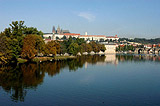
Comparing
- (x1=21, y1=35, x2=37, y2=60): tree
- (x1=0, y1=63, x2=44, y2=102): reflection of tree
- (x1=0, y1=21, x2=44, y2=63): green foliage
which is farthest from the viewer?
(x1=21, y1=35, x2=37, y2=60): tree

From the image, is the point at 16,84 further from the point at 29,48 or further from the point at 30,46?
the point at 30,46

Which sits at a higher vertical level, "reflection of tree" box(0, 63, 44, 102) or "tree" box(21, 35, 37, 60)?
"tree" box(21, 35, 37, 60)

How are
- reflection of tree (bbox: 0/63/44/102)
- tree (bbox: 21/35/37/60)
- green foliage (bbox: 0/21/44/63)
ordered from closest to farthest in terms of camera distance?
reflection of tree (bbox: 0/63/44/102), green foliage (bbox: 0/21/44/63), tree (bbox: 21/35/37/60)

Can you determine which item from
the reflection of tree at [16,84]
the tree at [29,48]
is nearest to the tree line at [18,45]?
the tree at [29,48]

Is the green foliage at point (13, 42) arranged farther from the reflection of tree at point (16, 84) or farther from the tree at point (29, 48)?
the reflection of tree at point (16, 84)

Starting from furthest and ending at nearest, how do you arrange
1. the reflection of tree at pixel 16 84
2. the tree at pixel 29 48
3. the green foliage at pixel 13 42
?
the tree at pixel 29 48
the green foliage at pixel 13 42
the reflection of tree at pixel 16 84

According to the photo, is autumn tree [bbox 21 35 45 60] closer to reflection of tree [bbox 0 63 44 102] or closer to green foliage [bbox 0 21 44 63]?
green foliage [bbox 0 21 44 63]

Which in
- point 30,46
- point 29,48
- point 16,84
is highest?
point 30,46

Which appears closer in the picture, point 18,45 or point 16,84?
point 16,84

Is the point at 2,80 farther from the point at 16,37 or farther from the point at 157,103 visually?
the point at 16,37

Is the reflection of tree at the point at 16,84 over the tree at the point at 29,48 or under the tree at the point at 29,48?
under

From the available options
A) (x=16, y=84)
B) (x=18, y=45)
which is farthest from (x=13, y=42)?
(x=16, y=84)

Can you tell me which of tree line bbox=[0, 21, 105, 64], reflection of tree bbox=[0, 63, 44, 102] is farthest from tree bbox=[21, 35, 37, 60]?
reflection of tree bbox=[0, 63, 44, 102]

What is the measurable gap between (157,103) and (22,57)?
5548 cm
